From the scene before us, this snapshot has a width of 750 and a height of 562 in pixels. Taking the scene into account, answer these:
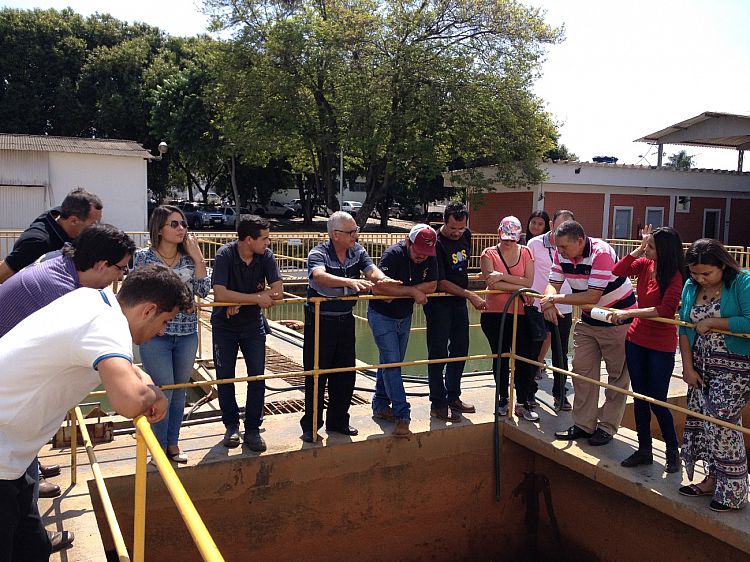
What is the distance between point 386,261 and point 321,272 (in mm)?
739

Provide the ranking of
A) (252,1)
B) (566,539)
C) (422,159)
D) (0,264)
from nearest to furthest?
1. (0,264)
2. (566,539)
3. (422,159)
4. (252,1)

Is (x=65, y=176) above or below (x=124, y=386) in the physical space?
above

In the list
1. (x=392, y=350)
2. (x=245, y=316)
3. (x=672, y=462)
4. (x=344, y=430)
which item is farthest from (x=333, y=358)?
(x=672, y=462)

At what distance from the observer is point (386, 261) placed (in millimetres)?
5477

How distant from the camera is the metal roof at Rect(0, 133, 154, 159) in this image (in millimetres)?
22797

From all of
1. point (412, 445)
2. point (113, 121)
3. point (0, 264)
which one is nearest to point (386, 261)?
point (412, 445)

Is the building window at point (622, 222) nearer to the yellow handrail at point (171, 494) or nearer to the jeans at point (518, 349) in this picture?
the jeans at point (518, 349)

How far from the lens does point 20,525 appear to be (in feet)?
8.89

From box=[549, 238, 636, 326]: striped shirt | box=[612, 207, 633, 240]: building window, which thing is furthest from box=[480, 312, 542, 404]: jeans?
box=[612, 207, 633, 240]: building window

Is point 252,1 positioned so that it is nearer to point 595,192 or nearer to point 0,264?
point 595,192

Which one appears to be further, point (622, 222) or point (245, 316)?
point (622, 222)

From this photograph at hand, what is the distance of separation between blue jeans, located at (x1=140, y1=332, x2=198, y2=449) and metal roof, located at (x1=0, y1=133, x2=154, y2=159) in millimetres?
21246

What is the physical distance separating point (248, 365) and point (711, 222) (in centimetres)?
2871

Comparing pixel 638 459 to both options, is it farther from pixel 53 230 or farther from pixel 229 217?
pixel 229 217
